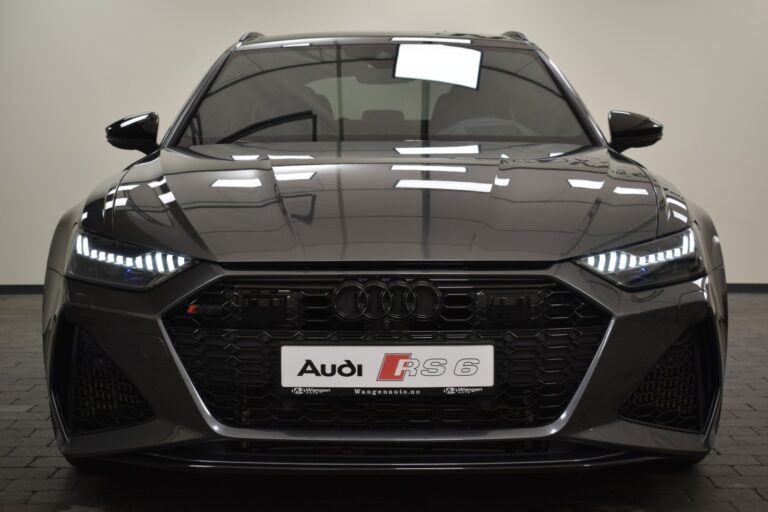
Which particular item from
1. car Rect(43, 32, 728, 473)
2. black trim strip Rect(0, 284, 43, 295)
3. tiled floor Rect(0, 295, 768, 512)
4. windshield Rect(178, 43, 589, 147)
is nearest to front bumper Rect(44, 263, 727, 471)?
car Rect(43, 32, 728, 473)

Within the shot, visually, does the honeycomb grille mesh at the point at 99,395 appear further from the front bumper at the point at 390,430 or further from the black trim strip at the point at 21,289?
the black trim strip at the point at 21,289

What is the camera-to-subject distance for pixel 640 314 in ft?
7.35

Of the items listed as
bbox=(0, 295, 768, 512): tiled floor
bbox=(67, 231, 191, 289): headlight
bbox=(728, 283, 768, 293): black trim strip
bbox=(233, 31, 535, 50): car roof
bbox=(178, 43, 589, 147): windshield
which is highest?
bbox=(233, 31, 535, 50): car roof

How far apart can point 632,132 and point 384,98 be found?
820 millimetres

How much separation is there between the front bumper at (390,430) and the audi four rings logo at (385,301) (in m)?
0.16

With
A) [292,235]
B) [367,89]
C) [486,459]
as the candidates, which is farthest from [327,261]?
[367,89]

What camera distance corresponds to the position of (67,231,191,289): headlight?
227cm

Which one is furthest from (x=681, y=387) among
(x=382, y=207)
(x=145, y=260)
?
(x=145, y=260)

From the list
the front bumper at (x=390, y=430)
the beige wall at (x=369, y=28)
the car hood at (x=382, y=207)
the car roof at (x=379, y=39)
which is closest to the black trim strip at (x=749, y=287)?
the beige wall at (x=369, y=28)

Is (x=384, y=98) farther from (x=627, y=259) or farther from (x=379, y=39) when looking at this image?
(x=627, y=259)

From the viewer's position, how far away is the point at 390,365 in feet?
7.18

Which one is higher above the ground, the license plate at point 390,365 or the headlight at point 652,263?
the headlight at point 652,263

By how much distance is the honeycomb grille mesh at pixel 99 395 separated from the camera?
2.30 metres

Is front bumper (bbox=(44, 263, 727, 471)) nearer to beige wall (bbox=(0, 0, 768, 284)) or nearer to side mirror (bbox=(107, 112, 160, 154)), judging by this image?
side mirror (bbox=(107, 112, 160, 154))
